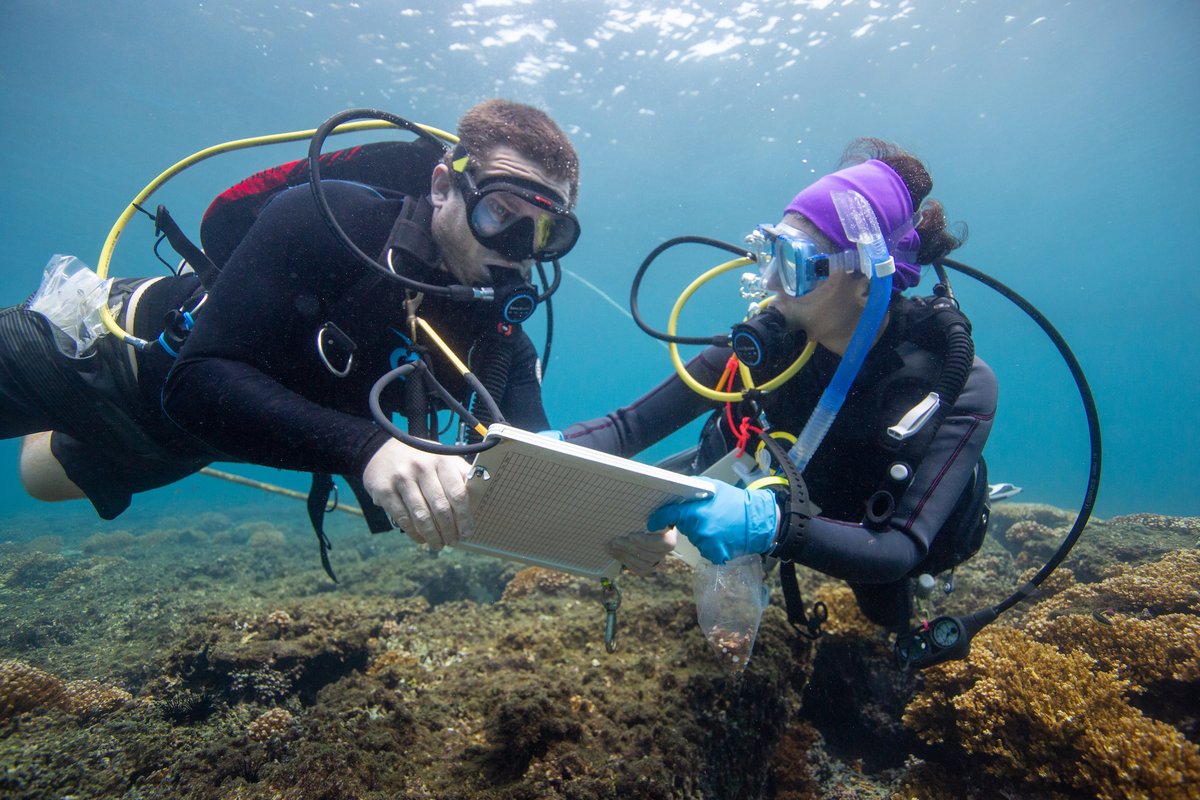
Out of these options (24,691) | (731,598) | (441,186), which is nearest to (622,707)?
(731,598)

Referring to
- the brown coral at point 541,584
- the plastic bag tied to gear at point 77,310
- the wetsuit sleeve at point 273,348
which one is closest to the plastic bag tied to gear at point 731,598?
the wetsuit sleeve at point 273,348

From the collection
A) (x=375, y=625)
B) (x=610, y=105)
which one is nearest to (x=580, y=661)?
(x=375, y=625)

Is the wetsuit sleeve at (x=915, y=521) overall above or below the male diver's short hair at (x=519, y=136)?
below

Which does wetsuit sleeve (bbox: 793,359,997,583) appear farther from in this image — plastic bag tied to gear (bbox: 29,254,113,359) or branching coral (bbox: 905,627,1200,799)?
plastic bag tied to gear (bbox: 29,254,113,359)

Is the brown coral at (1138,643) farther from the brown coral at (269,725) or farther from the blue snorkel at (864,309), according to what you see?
the brown coral at (269,725)

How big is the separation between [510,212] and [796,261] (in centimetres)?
151

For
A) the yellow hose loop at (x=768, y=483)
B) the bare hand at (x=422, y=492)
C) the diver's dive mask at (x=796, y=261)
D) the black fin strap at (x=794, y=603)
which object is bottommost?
the black fin strap at (x=794, y=603)

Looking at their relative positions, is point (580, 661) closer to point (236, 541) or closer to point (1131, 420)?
point (236, 541)

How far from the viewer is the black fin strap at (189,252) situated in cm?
298

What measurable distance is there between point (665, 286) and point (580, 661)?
4339 cm

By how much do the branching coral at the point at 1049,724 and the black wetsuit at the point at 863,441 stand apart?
1.72ft

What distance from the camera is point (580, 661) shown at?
3375 mm

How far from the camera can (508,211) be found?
2.76 metres

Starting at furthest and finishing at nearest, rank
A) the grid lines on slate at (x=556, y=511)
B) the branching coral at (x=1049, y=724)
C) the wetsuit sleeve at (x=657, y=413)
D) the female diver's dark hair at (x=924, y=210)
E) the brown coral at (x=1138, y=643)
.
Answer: the wetsuit sleeve at (x=657, y=413), the brown coral at (x=1138, y=643), the female diver's dark hair at (x=924, y=210), the branching coral at (x=1049, y=724), the grid lines on slate at (x=556, y=511)
